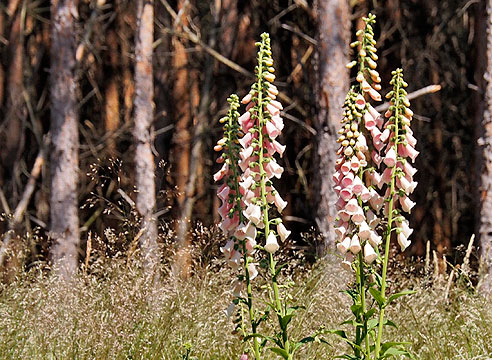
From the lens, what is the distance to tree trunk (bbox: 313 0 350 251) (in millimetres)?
6617

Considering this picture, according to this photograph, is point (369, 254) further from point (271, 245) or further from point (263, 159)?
point (263, 159)

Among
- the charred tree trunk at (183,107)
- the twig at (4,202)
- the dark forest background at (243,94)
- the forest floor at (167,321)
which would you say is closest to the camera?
the forest floor at (167,321)

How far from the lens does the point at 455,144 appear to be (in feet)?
34.3

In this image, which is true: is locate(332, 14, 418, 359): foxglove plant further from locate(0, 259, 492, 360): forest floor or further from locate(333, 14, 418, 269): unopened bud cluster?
locate(0, 259, 492, 360): forest floor

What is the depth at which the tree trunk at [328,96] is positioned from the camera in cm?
662

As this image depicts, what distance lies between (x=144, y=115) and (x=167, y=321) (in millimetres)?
4279

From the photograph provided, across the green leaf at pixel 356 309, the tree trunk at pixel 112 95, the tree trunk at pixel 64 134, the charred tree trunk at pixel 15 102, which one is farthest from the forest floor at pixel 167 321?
the tree trunk at pixel 112 95

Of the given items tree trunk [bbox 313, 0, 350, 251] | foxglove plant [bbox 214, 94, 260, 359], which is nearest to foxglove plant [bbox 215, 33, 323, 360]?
foxglove plant [bbox 214, 94, 260, 359]

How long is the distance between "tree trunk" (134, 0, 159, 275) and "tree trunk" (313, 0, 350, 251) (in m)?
1.74

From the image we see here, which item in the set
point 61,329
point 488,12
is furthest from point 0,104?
point 61,329

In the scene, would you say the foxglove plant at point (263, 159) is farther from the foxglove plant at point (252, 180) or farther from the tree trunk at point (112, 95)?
the tree trunk at point (112, 95)

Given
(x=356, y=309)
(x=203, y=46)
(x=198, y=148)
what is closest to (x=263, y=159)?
(x=356, y=309)

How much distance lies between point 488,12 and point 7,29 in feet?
24.5

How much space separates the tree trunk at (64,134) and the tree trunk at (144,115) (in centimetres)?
75
